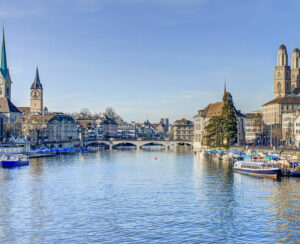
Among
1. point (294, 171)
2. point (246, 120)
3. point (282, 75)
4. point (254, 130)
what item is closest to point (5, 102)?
point (246, 120)

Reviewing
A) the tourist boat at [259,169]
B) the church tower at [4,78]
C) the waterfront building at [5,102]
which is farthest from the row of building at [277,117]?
the church tower at [4,78]

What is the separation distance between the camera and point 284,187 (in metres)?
51.3

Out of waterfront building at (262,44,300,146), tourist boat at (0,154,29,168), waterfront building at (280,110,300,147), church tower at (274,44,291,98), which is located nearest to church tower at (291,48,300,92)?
waterfront building at (262,44,300,146)

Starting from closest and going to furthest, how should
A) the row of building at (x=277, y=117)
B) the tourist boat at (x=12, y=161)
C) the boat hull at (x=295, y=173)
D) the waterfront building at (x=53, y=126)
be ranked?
1. the boat hull at (x=295, y=173)
2. the tourist boat at (x=12, y=161)
3. the row of building at (x=277, y=117)
4. the waterfront building at (x=53, y=126)

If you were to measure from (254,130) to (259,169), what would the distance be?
93.5 meters

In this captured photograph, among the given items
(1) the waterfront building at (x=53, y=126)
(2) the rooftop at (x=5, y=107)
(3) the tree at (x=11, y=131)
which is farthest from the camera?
(1) the waterfront building at (x=53, y=126)

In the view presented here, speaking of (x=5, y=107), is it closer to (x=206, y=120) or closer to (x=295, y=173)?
(x=206, y=120)

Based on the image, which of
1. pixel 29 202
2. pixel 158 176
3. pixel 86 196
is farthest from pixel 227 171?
pixel 29 202

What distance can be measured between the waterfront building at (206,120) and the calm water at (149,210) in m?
87.3

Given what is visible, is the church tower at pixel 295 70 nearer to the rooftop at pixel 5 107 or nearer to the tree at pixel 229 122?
the tree at pixel 229 122

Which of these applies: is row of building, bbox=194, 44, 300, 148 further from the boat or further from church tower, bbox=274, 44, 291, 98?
the boat

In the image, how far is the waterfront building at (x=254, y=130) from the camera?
503 feet

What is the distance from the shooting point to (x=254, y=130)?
15500 centimetres

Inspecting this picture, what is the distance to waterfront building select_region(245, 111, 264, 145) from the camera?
153 m
